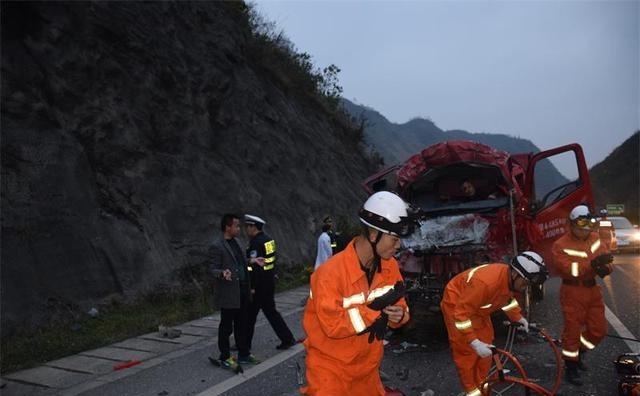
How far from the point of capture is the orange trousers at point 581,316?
551 centimetres

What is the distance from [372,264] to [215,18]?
607 inches

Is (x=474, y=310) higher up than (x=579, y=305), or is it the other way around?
(x=474, y=310)

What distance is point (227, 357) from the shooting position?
6234 millimetres

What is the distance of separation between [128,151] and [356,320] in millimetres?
9659

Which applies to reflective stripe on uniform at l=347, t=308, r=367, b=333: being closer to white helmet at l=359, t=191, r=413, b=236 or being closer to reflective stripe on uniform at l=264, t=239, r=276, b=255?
white helmet at l=359, t=191, r=413, b=236

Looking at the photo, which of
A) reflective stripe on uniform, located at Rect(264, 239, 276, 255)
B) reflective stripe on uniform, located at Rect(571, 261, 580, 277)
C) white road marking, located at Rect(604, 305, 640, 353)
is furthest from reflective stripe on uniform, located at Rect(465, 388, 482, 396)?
reflective stripe on uniform, located at Rect(264, 239, 276, 255)

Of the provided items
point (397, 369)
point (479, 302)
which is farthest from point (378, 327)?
point (397, 369)

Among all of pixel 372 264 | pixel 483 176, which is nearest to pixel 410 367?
pixel 372 264

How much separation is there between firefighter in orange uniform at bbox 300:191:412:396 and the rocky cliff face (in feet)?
20.5

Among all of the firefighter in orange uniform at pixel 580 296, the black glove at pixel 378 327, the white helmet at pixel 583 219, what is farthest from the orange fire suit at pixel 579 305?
the black glove at pixel 378 327

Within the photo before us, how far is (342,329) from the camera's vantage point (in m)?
2.89

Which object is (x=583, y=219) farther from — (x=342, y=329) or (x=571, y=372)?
(x=342, y=329)

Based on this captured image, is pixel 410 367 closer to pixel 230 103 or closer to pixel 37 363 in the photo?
pixel 37 363

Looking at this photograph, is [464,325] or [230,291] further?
[230,291]
